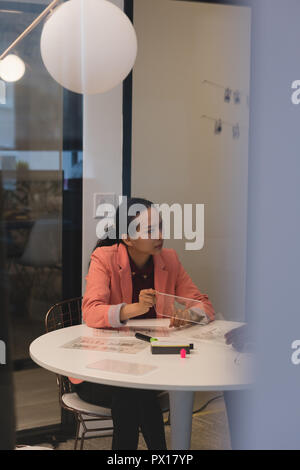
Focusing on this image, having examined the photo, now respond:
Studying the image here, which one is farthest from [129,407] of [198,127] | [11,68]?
[11,68]

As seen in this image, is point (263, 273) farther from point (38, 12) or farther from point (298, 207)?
point (38, 12)

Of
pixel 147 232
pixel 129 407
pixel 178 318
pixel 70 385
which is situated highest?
pixel 147 232

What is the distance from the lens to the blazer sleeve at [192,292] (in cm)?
154

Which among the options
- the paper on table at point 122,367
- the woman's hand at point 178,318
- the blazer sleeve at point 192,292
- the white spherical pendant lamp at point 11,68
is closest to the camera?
the white spherical pendant lamp at point 11,68

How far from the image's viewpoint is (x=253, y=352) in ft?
3.67

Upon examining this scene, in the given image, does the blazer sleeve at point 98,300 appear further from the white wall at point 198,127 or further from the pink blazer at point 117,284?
the white wall at point 198,127

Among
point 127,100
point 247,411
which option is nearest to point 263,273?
point 247,411

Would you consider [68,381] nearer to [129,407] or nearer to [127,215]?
[129,407]

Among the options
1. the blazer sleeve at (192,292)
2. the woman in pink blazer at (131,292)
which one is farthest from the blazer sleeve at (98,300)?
the blazer sleeve at (192,292)

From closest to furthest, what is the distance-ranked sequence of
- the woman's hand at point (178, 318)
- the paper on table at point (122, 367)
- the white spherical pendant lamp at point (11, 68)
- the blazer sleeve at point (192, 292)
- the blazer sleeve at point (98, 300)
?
the white spherical pendant lamp at point (11, 68) < the paper on table at point (122, 367) < the blazer sleeve at point (192, 292) < the blazer sleeve at point (98, 300) < the woman's hand at point (178, 318)

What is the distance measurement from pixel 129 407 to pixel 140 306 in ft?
1.09

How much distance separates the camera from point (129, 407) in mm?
1741

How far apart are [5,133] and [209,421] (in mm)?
856

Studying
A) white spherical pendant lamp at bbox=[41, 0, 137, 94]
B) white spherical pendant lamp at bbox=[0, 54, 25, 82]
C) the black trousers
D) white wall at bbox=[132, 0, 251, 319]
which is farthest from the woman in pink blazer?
white spherical pendant lamp at bbox=[0, 54, 25, 82]
